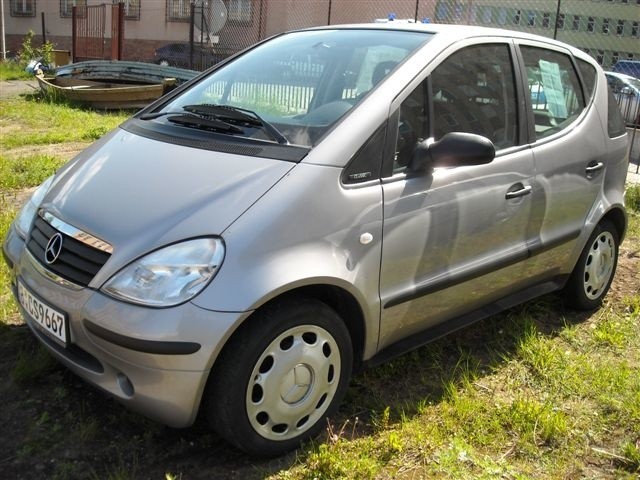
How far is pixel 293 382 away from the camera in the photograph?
246 cm

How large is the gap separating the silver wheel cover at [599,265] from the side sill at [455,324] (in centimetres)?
25

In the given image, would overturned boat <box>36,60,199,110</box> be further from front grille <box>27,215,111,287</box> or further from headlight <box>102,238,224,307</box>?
headlight <box>102,238,224,307</box>

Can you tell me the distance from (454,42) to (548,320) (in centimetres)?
189

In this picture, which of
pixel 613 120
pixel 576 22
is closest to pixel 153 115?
pixel 613 120

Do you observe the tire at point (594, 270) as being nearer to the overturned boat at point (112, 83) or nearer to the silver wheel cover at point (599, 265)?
the silver wheel cover at point (599, 265)

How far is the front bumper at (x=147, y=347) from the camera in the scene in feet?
7.10

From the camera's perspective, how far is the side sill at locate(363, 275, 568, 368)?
2847mm

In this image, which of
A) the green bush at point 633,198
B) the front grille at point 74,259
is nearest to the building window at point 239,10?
the green bush at point 633,198

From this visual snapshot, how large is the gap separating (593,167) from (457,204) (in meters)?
1.30

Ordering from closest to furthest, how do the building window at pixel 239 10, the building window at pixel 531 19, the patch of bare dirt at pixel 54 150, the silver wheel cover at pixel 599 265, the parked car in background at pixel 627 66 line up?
the silver wheel cover at pixel 599 265 → the patch of bare dirt at pixel 54 150 → the parked car in background at pixel 627 66 → the building window at pixel 531 19 → the building window at pixel 239 10

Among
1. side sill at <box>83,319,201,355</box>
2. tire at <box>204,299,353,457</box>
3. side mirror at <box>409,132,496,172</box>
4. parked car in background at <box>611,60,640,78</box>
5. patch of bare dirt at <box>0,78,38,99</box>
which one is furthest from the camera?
parked car in background at <box>611,60,640,78</box>

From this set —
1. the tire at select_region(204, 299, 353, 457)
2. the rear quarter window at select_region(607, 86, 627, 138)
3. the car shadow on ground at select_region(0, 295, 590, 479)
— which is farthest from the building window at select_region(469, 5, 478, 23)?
the tire at select_region(204, 299, 353, 457)

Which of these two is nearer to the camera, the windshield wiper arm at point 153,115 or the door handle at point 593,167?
the windshield wiper arm at point 153,115

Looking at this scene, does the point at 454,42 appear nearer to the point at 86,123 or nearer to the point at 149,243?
the point at 149,243
